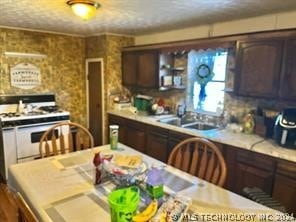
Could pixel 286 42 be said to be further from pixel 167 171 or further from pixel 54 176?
pixel 54 176

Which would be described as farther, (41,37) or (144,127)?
(41,37)

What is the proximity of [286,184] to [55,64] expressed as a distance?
3.87 metres

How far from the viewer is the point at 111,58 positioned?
4.22 meters

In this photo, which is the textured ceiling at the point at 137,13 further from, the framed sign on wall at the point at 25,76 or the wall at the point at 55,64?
the framed sign on wall at the point at 25,76

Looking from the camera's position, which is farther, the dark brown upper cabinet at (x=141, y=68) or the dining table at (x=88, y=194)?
the dark brown upper cabinet at (x=141, y=68)

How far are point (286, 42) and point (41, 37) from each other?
11.9ft

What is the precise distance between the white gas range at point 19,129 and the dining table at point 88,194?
1.71m

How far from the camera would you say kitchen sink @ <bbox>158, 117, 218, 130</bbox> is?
3.34 metres

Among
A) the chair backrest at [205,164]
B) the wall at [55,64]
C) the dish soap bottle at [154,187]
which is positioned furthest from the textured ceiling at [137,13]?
the dish soap bottle at [154,187]

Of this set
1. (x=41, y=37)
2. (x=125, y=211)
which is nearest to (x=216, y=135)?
(x=125, y=211)

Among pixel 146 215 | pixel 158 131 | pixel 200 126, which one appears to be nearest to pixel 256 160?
pixel 200 126

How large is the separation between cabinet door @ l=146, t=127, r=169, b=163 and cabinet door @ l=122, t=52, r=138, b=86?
1.12 meters

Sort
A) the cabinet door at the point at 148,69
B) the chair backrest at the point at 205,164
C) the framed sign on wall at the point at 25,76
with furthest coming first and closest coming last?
the framed sign on wall at the point at 25,76
the cabinet door at the point at 148,69
the chair backrest at the point at 205,164

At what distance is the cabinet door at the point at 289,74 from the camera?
2287 millimetres
